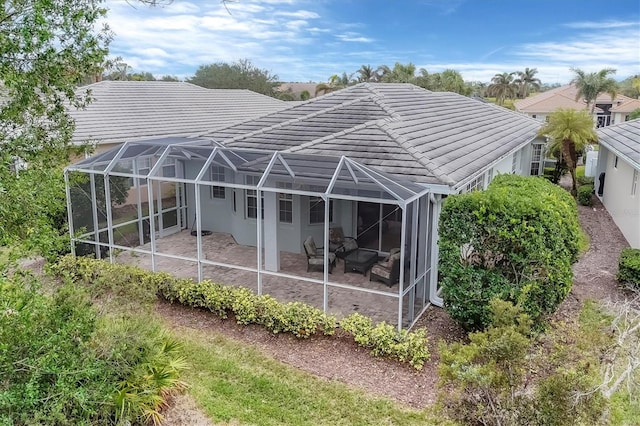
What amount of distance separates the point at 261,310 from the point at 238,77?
52.3 meters

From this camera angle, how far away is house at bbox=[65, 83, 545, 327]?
38.6 ft

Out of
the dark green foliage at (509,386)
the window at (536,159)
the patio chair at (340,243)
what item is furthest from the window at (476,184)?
the window at (536,159)

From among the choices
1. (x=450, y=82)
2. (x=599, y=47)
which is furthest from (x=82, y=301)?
(x=450, y=82)

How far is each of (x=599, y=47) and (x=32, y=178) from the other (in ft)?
148

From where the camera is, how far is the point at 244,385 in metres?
8.97

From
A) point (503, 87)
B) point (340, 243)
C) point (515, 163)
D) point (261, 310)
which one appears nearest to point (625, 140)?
point (515, 163)

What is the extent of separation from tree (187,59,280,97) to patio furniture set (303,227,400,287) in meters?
46.7

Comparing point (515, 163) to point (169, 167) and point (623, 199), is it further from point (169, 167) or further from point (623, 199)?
point (169, 167)

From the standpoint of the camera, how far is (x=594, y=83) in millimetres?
53469

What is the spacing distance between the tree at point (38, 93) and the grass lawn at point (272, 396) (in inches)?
147

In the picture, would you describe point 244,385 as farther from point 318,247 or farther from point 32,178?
point 318,247

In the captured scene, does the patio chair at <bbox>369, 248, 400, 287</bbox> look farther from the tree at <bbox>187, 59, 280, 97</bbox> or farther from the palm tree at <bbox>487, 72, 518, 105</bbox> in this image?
the palm tree at <bbox>487, 72, 518, 105</bbox>

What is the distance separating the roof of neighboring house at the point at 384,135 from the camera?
500 inches

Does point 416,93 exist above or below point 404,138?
above
